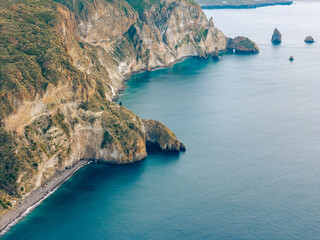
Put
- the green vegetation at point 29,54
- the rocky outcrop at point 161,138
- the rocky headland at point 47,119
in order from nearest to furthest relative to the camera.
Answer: the rocky headland at point 47,119
the green vegetation at point 29,54
the rocky outcrop at point 161,138

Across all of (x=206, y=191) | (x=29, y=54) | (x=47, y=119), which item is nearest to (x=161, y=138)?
(x=206, y=191)

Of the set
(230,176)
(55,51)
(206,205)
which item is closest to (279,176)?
(230,176)

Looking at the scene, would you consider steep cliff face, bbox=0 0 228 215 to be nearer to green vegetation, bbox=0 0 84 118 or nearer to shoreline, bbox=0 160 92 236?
green vegetation, bbox=0 0 84 118

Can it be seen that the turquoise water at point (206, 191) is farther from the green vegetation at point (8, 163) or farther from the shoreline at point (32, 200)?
the green vegetation at point (8, 163)

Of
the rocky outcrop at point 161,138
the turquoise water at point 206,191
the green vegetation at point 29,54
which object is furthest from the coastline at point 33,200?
the rocky outcrop at point 161,138

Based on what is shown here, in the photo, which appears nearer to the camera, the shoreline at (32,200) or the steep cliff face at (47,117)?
the shoreline at (32,200)

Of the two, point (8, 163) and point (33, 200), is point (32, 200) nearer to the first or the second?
Result: point (33, 200)

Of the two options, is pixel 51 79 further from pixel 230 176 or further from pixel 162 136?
pixel 230 176

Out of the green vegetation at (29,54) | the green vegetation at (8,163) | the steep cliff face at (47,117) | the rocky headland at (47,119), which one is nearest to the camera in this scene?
the green vegetation at (8,163)
